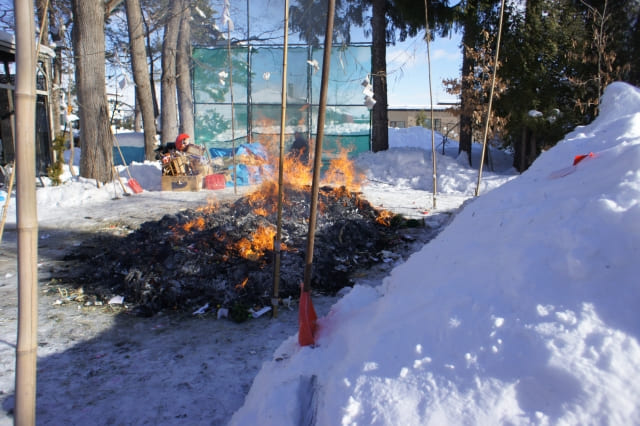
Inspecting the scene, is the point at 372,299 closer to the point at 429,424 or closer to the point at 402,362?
the point at 402,362

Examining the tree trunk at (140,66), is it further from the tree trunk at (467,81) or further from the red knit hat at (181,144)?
the tree trunk at (467,81)

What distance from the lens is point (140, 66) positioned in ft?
49.1

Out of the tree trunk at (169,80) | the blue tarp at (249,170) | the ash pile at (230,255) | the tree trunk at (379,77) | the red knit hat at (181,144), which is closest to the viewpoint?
the ash pile at (230,255)

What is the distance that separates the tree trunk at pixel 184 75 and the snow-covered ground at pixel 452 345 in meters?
13.5

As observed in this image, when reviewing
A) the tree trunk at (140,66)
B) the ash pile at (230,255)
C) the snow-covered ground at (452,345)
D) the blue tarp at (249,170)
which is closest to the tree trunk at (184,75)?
the tree trunk at (140,66)

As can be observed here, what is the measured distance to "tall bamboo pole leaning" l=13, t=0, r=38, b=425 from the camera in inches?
61.0

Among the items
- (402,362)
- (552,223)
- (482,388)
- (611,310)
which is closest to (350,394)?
(402,362)

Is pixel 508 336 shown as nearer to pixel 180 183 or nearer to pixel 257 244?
pixel 257 244

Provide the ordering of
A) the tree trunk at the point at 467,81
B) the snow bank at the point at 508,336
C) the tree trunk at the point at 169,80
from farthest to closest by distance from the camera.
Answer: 1. the tree trunk at the point at 169,80
2. the tree trunk at the point at 467,81
3. the snow bank at the point at 508,336

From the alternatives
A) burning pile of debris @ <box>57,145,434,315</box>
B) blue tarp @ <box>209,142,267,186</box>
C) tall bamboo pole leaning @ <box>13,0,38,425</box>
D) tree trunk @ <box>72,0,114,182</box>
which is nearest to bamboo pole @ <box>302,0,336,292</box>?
burning pile of debris @ <box>57,145,434,315</box>

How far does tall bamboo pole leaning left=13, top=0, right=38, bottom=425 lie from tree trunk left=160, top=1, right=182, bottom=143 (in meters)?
14.8

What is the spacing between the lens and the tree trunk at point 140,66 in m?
14.5

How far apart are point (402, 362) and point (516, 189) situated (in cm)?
186

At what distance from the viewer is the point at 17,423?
5.46 ft
